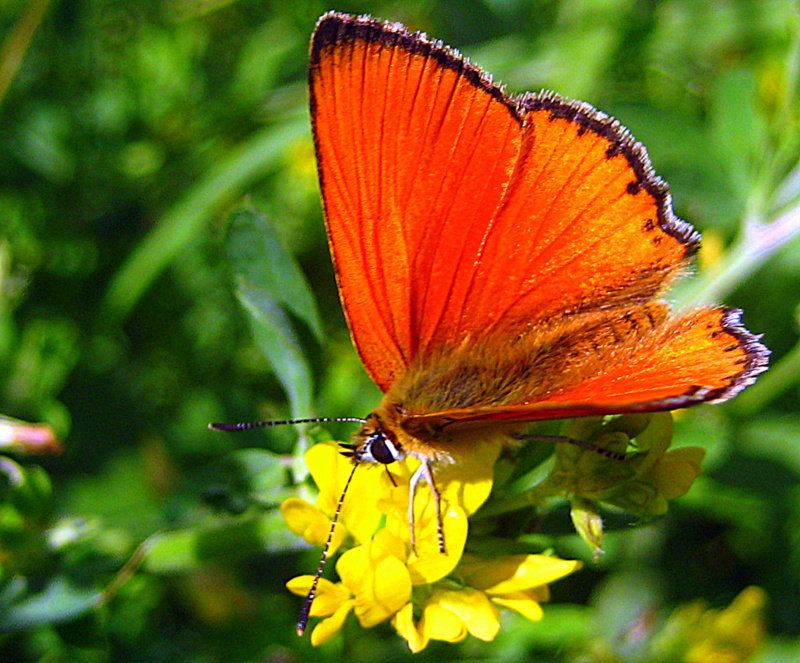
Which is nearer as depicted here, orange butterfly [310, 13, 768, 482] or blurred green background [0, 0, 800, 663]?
orange butterfly [310, 13, 768, 482]

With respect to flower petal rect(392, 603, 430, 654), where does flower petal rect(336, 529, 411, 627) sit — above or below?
above

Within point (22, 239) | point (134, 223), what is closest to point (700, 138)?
point (134, 223)

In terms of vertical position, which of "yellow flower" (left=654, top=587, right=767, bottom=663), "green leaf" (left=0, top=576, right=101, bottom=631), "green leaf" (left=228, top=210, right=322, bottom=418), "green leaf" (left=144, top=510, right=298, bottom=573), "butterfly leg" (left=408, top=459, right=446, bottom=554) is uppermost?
"green leaf" (left=228, top=210, right=322, bottom=418)

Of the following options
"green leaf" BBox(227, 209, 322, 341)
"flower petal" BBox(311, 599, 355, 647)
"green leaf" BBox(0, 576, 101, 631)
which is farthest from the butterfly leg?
"green leaf" BBox(0, 576, 101, 631)

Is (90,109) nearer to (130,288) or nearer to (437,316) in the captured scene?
(130,288)

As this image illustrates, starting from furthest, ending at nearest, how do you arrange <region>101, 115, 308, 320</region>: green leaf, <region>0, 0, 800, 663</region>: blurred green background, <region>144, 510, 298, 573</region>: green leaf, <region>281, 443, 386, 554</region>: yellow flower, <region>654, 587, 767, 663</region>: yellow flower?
<region>101, 115, 308, 320</region>: green leaf < <region>654, 587, 767, 663</region>: yellow flower < <region>0, 0, 800, 663</region>: blurred green background < <region>144, 510, 298, 573</region>: green leaf < <region>281, 443, 386, 554</region>: yellow flower

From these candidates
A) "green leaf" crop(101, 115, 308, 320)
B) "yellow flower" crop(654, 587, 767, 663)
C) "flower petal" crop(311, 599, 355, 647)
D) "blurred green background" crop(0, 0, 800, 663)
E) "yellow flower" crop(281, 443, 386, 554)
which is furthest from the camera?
"green leaf" crop(101, 115, 308, 320)

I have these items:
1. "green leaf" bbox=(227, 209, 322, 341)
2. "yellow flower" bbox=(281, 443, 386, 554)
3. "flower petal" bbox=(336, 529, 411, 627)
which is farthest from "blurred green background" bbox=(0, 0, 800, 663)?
"flower petal" bbox=(336, 529, 411, 627)

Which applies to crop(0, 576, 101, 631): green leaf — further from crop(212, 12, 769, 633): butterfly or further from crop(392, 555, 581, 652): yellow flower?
crop(392, 555, 581, 652): yellow flower
